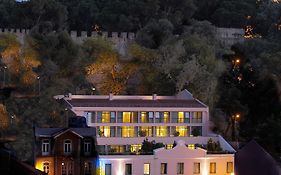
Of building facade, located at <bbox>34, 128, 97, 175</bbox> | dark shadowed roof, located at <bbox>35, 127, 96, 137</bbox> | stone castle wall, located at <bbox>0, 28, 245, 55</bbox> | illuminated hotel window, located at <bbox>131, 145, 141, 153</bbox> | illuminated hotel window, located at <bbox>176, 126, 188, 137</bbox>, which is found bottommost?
illuminated hotel window, located at <bbox>131, 145, 141, 153</bbox>

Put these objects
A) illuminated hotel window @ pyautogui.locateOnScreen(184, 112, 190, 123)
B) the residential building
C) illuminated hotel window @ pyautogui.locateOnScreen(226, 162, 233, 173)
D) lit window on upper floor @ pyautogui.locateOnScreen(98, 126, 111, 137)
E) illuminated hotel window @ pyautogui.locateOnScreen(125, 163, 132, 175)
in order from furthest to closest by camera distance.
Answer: illuminated hotel window @ pyautogui.locateOnScreen(184, 112, 190, 123), lit window on upper floor @ pyautogui.locateOnScreen(98, 126, 111, 137), illuminated hotel window @ pyautogui.locateOnScreen(226, 162, 233, 173), illuminated hotel window @ pyautogui.locateOnScreen(125, 163, 132, 175), the residential building

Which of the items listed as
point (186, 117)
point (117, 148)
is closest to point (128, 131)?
point (117, 148)

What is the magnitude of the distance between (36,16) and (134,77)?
1008cm

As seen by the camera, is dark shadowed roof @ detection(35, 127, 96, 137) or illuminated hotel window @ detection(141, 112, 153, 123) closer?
dark shadowed roof @ detection(35, 127, 96, 137)

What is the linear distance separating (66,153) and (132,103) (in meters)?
9.47

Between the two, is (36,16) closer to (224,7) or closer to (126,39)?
(126,39)

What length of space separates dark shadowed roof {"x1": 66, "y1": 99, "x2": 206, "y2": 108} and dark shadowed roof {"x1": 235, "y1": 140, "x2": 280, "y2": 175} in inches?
204

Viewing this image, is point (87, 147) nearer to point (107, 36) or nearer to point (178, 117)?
point (178, 117)

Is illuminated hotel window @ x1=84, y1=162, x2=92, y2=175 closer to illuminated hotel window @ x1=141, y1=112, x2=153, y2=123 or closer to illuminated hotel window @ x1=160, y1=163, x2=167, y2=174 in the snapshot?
illuminated hotel window @ x1=160, y1=163, x2=167, y2=174

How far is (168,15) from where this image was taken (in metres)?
51.7

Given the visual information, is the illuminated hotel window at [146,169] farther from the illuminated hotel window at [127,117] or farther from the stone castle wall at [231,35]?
the stone castle wall at [231,35]

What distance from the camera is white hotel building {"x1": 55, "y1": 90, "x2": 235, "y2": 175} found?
2939cm

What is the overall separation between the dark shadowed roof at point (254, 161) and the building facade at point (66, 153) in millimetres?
7243

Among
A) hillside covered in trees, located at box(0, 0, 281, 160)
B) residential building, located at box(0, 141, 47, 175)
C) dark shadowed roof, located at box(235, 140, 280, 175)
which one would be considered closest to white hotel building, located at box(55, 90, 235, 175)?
dark shadowed roof, located at box(235, 140, 280, 175)
